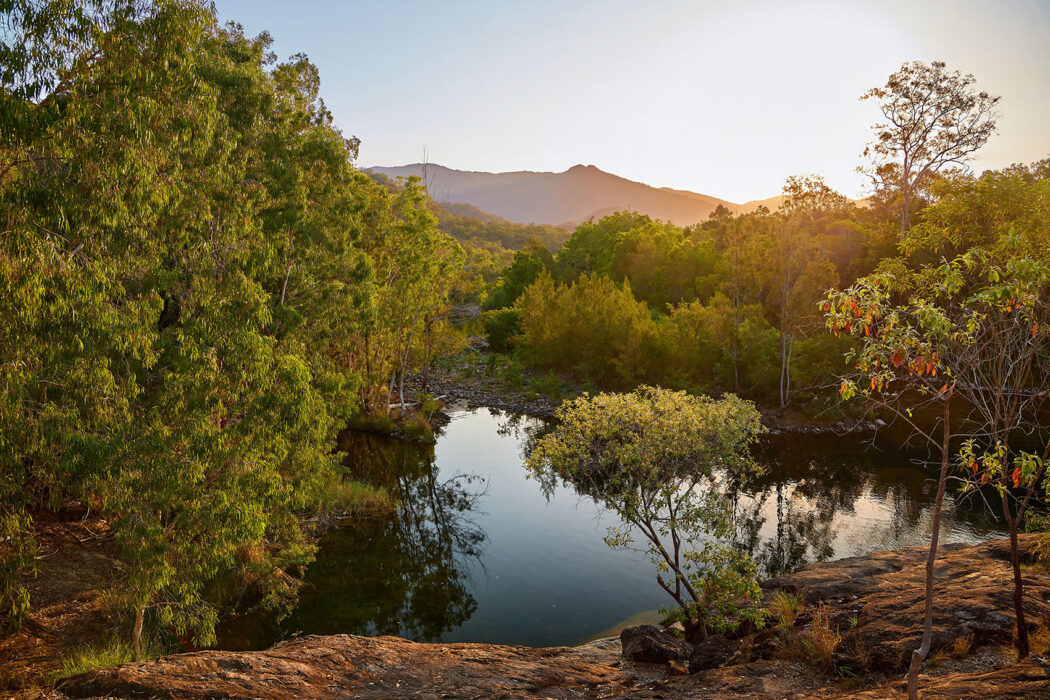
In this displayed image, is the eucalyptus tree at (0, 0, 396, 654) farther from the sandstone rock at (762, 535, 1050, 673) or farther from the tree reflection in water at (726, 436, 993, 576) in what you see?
the tree reflection in water at (726, 436, 993, 576)

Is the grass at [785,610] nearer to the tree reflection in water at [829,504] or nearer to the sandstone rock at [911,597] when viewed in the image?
the sandstone rock at [911,597]

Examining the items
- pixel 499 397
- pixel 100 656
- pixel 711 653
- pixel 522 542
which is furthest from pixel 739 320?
pixel 100 656

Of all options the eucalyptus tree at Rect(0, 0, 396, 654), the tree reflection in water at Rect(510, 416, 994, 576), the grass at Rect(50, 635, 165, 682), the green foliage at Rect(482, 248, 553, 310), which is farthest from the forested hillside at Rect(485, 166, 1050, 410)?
the grass at Rect(50, 635, 165, 682)

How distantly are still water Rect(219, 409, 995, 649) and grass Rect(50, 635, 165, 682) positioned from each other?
1.95m

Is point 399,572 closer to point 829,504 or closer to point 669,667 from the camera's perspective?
point 669,667

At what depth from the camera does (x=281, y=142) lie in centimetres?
1570

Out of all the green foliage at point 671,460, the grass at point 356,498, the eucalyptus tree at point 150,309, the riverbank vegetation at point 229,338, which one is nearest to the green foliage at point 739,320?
the riverbank vegetation at point 229,338

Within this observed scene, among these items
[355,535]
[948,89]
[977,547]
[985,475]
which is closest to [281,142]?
[355,535]

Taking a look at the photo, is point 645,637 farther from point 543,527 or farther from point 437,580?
point 543,527

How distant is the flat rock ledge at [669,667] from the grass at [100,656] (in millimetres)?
1781

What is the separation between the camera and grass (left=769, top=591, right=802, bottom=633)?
36.6 ft

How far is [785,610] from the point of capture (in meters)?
11.8

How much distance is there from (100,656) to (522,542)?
12.3 metres

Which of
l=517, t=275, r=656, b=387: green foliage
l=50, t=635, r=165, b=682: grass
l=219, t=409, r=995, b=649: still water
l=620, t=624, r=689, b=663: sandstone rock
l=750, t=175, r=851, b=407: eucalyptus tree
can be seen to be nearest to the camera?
l=50, t=635, r=165, b=682: grass
